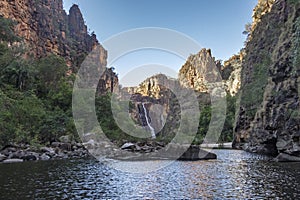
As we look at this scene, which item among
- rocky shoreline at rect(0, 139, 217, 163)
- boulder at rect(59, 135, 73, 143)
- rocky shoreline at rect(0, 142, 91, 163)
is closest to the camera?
rocky shoreline at rect(0, 142, 91, 163)

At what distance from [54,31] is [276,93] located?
2345 inches

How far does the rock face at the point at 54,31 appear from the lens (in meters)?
60.8

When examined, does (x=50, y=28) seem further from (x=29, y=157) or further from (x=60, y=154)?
(x=29, y=157)

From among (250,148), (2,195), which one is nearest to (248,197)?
(2,195)

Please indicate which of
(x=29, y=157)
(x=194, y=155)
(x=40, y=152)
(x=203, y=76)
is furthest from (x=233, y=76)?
(x=29, y=157)

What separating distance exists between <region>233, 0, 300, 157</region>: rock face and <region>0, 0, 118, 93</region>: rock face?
36219 millimetres

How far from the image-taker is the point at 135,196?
11.0 metres

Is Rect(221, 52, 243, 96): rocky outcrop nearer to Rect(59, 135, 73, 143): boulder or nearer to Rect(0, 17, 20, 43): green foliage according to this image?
Rect(59, 135, 73, 143): boulder

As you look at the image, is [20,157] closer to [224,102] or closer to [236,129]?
[236,129]

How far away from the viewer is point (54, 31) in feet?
242

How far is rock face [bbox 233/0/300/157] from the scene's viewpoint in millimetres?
23859

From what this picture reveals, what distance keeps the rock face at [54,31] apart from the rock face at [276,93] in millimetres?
36219

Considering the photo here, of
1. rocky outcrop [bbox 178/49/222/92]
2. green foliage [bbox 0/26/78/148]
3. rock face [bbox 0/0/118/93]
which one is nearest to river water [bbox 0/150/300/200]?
green foliage [bbox 0/26/78/148]

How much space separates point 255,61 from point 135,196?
43.4m
